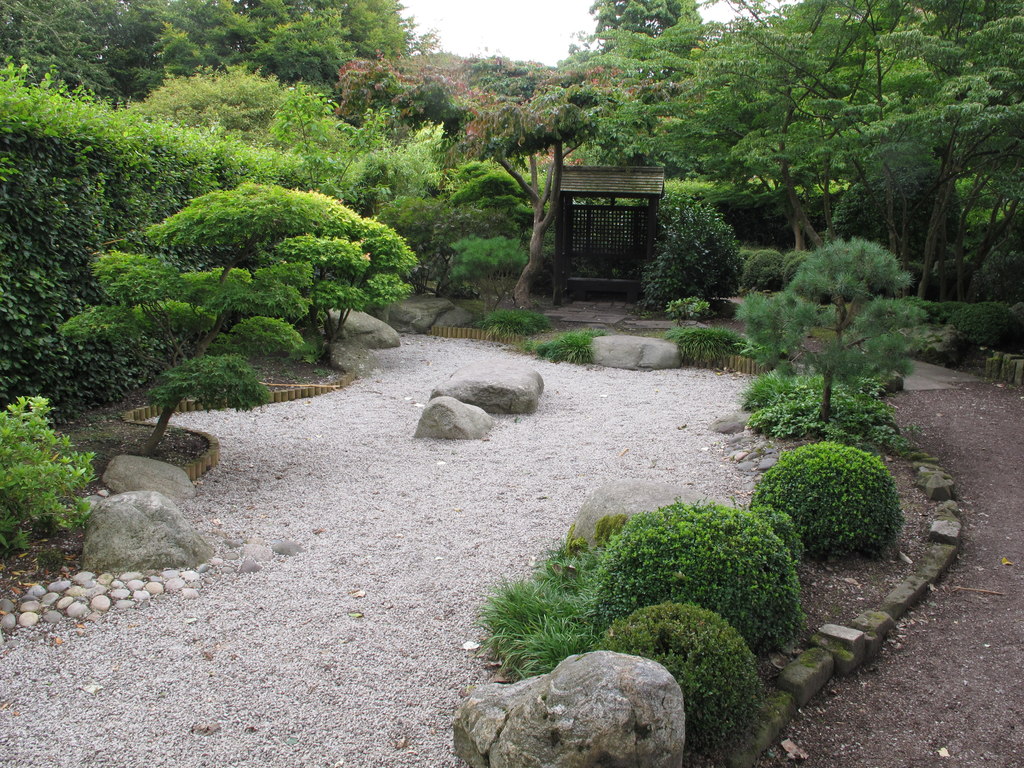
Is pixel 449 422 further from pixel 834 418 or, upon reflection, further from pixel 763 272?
pixel 763 272

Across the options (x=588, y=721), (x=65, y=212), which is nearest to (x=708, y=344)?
(x=65, y=212)

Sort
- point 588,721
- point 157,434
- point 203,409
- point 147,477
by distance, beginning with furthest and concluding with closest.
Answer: point 203,409 → point 157,434 → point 147,477 → point 588,721

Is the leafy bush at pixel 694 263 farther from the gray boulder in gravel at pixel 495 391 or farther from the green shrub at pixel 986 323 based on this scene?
the gray boulder in gravel at pixel 495 391

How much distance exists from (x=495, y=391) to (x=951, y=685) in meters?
4.62

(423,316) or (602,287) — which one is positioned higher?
(602,287)

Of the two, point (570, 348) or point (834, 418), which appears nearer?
point (834, 418)

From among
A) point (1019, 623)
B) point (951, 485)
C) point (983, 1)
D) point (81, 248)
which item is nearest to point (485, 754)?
point (1019, 623)

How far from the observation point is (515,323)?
10.8m

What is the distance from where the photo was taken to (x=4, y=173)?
5062 mm

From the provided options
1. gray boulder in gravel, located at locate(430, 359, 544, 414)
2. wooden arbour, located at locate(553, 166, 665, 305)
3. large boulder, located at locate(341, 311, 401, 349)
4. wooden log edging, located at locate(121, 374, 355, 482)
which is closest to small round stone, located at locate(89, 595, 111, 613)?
wooden log edging, located at locate(121, 374, 355, 482)

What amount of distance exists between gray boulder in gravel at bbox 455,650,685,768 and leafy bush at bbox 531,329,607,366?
7233mm

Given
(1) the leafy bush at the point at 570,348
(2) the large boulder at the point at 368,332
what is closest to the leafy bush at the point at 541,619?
(1) the leafy bush at the point at 570,348

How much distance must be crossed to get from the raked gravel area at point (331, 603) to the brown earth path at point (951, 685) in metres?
1.33

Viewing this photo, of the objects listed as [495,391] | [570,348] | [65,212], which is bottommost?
[495,391]
